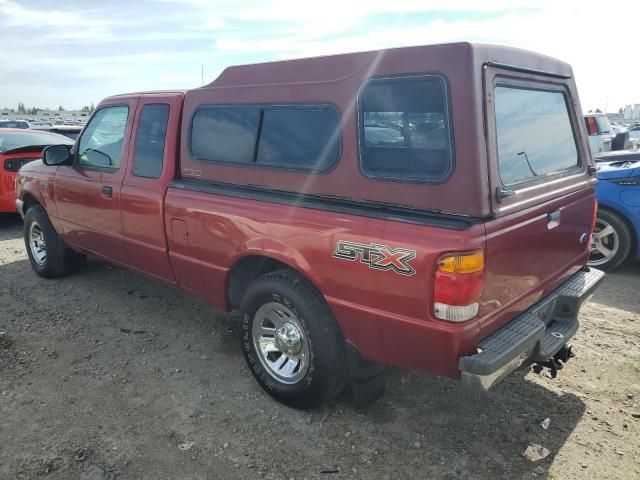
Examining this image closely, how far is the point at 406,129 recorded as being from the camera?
243 centimetres

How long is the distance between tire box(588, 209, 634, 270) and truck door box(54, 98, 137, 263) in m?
4.73

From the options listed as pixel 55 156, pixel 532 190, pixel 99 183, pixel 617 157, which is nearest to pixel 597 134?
pixel 617 157

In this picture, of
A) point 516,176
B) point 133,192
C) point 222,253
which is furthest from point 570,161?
point 133,192

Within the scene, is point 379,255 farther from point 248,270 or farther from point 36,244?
point 36,244

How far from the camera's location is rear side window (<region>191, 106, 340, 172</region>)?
274cm

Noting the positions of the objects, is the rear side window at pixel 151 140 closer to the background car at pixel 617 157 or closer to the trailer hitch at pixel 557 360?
the trailer hitch at pixel 557 360

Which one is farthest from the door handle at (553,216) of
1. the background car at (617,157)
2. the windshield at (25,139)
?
the windshield at (25,139)

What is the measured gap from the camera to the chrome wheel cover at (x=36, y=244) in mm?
5480

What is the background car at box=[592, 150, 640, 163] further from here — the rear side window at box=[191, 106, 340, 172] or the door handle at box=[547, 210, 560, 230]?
the rear side window at box=[191, 106, 340, 172]

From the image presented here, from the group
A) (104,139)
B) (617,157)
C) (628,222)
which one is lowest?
(628,222)

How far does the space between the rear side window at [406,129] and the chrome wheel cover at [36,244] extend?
443 cm

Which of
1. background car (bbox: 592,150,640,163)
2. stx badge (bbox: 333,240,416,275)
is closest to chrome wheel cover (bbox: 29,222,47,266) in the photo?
stx badge (bbox: 333,240,416,275)

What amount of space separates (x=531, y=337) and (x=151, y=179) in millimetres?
2821

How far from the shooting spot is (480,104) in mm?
2240
